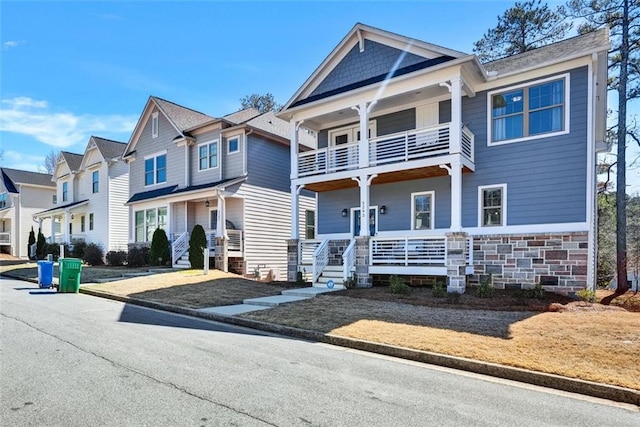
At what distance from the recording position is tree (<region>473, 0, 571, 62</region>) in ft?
78.5

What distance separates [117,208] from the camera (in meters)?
27.7

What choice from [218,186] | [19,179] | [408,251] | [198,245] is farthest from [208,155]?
[19,179]

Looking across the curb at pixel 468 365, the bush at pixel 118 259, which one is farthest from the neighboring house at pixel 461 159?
the bush at pixel 118 259

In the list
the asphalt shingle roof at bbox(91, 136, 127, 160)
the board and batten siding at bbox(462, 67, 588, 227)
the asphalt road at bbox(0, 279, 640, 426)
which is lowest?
the asphalt road at bbox(0, 279, 640, 426)

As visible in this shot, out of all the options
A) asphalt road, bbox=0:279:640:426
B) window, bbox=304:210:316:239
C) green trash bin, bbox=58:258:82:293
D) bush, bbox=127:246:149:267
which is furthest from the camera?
window, bbox=304:210:316:239

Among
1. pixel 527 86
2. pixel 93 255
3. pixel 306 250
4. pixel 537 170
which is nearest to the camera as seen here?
pixel 537 170

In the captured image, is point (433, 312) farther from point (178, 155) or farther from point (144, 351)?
point (178, 155)

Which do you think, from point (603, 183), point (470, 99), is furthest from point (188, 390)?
point (603, 183)

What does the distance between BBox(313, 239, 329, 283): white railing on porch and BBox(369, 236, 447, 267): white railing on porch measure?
2148 millimetres

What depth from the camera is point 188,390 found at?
448 centimetres

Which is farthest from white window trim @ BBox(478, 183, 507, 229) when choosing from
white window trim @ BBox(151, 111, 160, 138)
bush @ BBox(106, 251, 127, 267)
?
bush @ BBox(106, 251, 127, 267)

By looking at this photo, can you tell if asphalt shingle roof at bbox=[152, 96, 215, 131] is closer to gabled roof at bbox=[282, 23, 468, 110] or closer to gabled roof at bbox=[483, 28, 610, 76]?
gabled roof at bbox=[282, 23, 468, 110]

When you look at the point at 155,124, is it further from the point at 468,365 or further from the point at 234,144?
the point at 468,365

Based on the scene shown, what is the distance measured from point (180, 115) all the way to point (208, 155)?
4.35 metres
